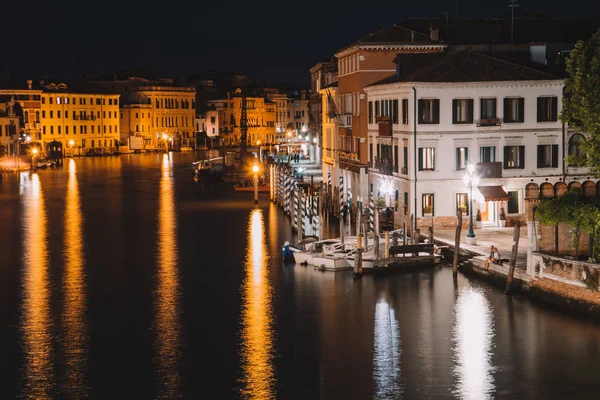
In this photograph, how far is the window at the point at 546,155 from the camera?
99.7 ft

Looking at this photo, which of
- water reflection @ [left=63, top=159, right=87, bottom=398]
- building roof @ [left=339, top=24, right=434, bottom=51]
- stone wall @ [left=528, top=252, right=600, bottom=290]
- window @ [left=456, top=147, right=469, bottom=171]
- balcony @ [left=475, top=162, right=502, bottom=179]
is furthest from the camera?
building roof @ [left=339, top=24, right=434, bottom=51]

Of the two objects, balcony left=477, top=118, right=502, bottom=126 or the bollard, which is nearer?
the bollard

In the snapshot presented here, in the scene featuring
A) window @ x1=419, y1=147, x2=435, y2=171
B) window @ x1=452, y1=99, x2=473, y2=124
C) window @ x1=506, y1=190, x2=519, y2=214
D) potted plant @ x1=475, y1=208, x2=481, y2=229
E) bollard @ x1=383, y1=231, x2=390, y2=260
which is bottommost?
bollard @ x1=383, y1=231, x2=390, y2=260

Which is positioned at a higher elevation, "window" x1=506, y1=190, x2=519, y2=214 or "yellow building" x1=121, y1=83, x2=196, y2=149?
"yellow building" x1=121, y1=83, x2=196, y2=149

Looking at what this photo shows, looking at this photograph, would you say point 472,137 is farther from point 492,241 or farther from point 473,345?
point 473,345

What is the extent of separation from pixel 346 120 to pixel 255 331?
66.8ft

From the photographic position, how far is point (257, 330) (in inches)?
794

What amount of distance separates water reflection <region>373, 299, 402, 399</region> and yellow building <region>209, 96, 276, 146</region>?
10134 centimetres

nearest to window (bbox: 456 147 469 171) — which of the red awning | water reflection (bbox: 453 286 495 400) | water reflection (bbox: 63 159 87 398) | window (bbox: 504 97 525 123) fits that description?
the red awning

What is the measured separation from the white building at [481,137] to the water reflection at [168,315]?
23.4 feet

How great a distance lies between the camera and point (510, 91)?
98.7 ft

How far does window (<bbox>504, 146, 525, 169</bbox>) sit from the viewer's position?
1188 inches

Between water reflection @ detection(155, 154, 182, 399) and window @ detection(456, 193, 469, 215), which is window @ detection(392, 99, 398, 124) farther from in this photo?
water reflection @ detection(155, 154, 182, 399)

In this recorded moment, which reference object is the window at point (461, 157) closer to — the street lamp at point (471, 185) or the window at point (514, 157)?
the street lamp at point (471, 185)
